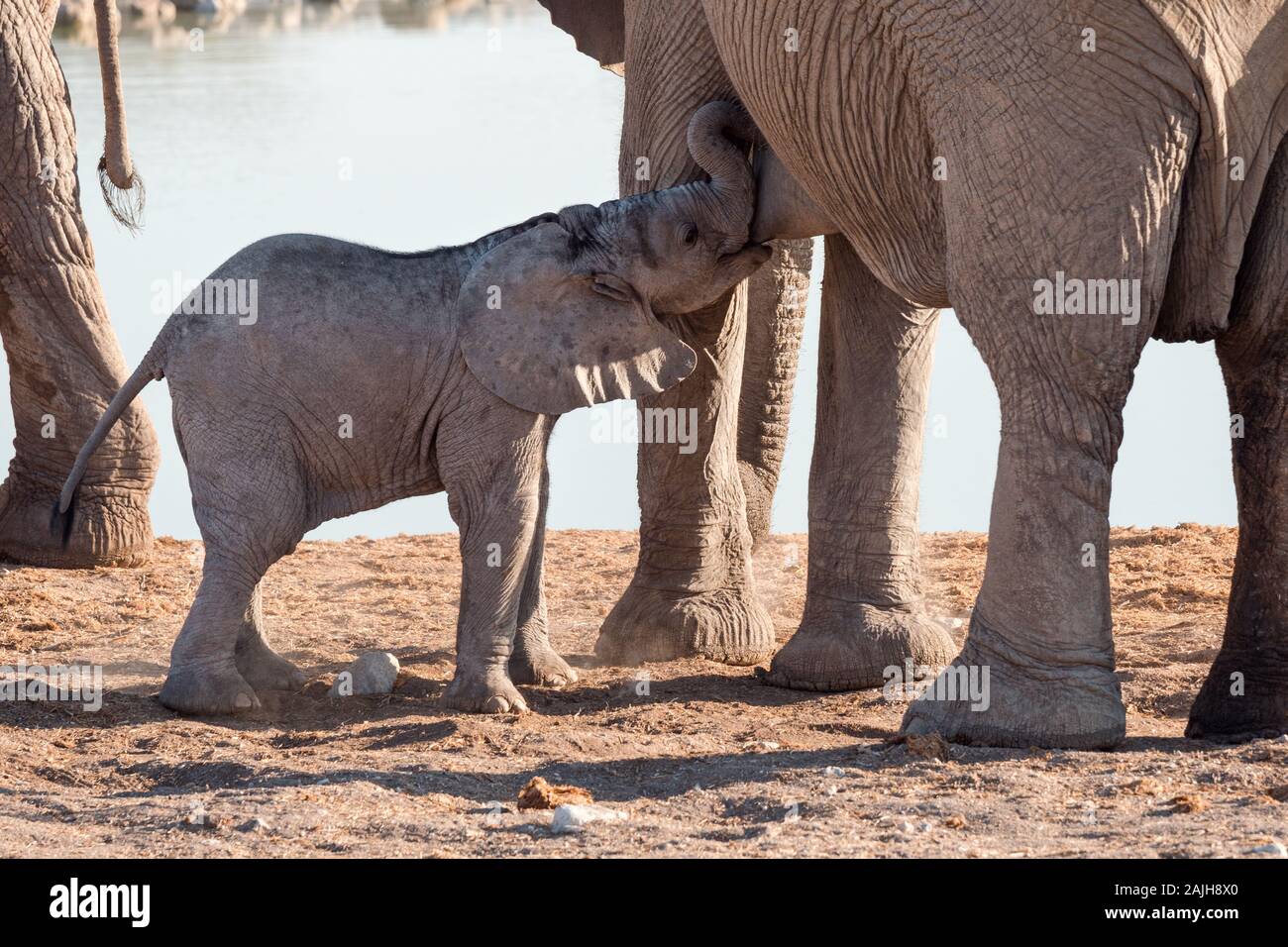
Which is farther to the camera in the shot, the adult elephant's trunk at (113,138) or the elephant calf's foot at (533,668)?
the adult elephant's trunk at (113,138)

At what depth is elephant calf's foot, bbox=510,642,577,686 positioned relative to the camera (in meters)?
5.59

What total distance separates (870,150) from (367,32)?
74.9 feet

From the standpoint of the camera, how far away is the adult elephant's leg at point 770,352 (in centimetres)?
659

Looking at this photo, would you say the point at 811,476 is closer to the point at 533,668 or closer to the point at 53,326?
the point at 533,668

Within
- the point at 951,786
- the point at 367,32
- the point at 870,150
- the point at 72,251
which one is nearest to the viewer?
the point at 951,786

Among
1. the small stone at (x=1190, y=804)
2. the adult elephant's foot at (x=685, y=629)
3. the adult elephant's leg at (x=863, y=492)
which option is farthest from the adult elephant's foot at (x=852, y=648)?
the small stone at (x=1190, y=804)

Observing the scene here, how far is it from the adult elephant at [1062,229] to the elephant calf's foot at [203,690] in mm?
1706

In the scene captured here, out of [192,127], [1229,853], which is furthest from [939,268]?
[192,127]

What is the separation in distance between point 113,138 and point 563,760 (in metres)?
3.32

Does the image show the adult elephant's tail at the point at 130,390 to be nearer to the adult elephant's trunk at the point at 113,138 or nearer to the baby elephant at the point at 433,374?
the baby elephant at the point at 433,374

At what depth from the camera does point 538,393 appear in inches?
207

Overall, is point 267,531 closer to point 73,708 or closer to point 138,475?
point 73,708

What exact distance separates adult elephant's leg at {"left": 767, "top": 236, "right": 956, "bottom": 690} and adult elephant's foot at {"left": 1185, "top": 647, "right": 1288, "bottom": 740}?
1.02 meters
